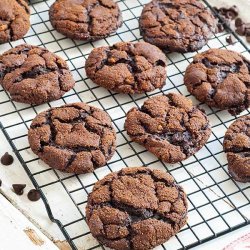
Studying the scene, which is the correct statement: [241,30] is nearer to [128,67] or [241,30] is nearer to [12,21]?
[128,67]

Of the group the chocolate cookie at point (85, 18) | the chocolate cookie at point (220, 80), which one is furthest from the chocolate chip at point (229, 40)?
the chocolate cookie at point (85, 18)

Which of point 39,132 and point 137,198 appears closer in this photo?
point 137,198

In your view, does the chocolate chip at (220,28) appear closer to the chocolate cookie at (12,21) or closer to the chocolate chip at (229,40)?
the chocolate chip at (229,40)

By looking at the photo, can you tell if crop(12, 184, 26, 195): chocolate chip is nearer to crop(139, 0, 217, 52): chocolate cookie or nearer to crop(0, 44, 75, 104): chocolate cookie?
crop(0, 44, 75, 104): chocolate cookie

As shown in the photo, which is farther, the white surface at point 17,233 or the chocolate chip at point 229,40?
the chocolate chip at point 229,40

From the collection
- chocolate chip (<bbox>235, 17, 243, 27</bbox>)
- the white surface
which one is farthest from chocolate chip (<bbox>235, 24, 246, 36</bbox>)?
the white surface

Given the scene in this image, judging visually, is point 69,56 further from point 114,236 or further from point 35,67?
point 114,236

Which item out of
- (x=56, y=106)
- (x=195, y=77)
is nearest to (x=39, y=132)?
(x=56, y=106)

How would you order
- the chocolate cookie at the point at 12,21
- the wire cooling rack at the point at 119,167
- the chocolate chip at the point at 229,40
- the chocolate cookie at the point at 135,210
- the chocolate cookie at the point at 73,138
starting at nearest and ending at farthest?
the chocolate cookie at the point at 135,210 < the wire cooling rack at the point at 119,167 < the chocolate cookie at the point at 73,138 < the chocolate cookie at the point at 12,21 < the chocolate chip at the point at 229,40
